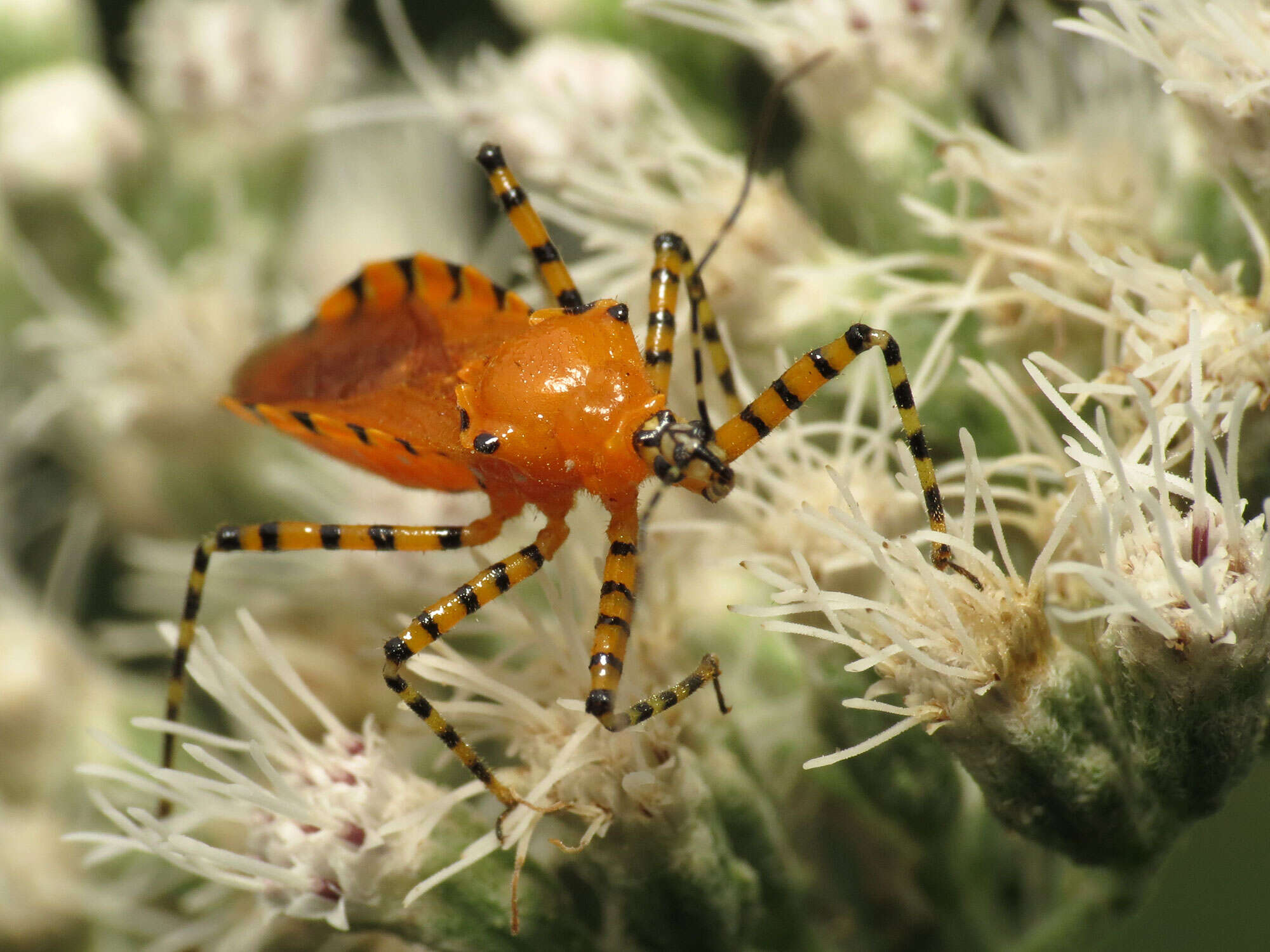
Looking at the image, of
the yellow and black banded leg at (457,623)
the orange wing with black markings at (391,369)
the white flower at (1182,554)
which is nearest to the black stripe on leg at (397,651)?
the yellow and black banded leg at (457,623)

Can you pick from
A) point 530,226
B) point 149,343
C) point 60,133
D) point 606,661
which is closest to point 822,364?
point 606,661

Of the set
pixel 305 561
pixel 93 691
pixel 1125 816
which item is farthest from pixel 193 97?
pixel 1125 816

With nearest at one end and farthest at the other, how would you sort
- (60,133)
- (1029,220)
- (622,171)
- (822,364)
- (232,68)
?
(822,364), (1029,220), (622,171), (60,133), (232,68)

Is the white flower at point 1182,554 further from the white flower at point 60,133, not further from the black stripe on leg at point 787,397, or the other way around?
the white flower at point 60,133

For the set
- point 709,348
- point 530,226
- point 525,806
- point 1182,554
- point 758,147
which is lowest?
point 1182,554

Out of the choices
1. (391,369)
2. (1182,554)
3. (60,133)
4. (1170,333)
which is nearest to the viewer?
(1182,554)

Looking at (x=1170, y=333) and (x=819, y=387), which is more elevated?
(x=819, y=387)

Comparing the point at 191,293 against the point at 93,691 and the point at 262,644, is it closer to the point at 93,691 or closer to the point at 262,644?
the point at 93,691

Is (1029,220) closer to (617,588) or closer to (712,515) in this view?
(712,515)
